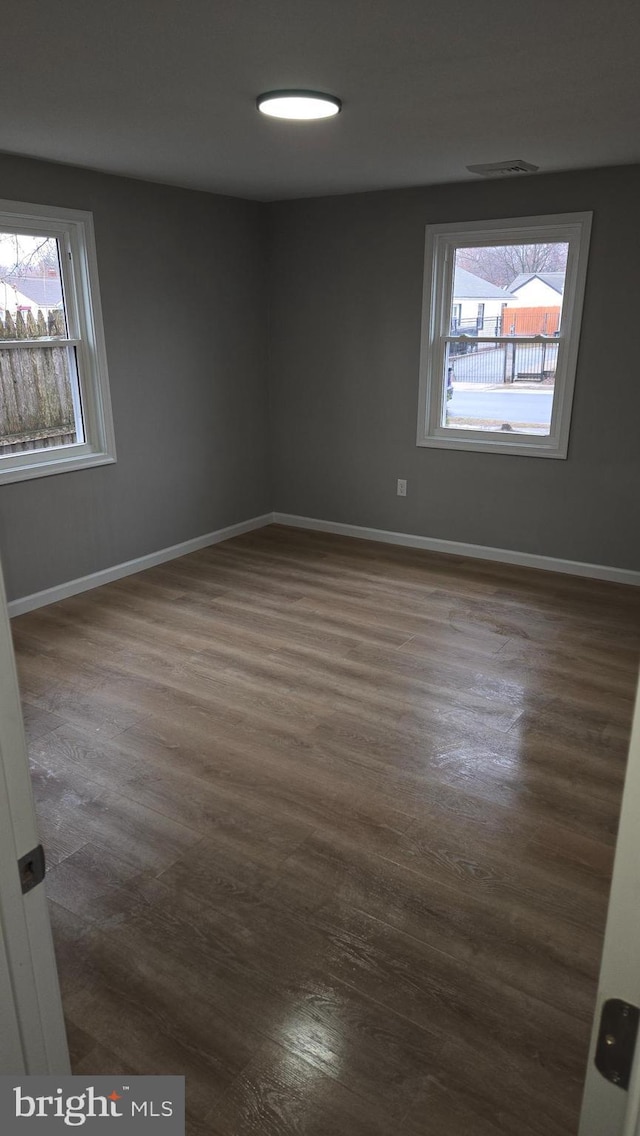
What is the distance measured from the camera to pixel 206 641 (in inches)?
160

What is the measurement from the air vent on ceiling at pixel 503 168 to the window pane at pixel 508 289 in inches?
20.4

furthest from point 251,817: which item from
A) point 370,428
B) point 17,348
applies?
point 370,428

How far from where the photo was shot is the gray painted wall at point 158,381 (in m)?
4.40

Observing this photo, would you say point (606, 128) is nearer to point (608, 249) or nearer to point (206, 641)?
point (608, 249)

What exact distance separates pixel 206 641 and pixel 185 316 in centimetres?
235

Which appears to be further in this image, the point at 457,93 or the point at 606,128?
the point at 606,128

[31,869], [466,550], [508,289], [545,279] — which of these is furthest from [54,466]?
[31,869]

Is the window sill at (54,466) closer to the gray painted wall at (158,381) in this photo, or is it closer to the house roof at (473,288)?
the gray painted wall at (158,381)

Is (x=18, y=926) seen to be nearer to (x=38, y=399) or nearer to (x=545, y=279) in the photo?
(x=38, y=399)

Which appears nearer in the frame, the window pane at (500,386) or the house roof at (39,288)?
the house roof at (39,288)

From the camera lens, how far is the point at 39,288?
427cm

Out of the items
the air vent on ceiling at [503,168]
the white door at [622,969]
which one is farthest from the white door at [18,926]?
Answer: the air vent on ceiling at [503,168]

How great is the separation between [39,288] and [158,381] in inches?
38.1

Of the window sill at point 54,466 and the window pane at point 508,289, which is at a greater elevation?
the window pane at point 508,289
